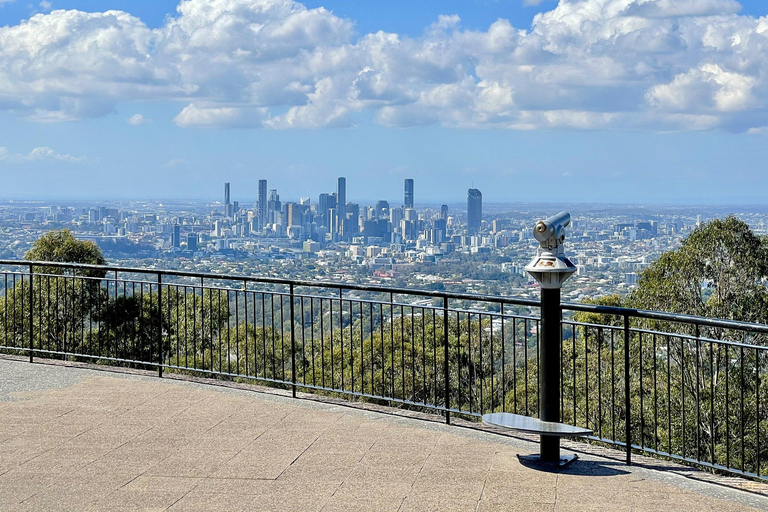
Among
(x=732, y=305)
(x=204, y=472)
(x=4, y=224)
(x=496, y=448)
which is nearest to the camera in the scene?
(x=204, y=472)

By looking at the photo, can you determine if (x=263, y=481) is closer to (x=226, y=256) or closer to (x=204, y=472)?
(x=204, y=472)

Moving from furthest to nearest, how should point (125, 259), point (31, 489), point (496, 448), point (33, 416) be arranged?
point (125, 259) < point (33, 416) < point (496, 448) < point (31, 489)

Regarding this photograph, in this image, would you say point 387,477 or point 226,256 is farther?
point 226,256

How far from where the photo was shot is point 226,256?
4232 inches

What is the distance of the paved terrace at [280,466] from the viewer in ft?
17.4

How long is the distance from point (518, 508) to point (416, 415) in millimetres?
2542

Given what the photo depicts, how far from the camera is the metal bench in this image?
582 centimetres

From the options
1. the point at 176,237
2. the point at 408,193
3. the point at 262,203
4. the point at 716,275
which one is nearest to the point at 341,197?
the point at 408,193

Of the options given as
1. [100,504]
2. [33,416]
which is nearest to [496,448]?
[100,504]

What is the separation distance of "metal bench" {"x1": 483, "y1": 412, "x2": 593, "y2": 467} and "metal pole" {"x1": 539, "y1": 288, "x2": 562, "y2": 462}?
58 millimetres

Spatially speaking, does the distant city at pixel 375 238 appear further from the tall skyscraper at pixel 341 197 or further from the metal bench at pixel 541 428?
the metal bench at pixel 541 428

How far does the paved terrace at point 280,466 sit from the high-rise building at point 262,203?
145 meters

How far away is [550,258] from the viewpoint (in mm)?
5871

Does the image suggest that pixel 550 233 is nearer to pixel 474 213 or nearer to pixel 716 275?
pixel 716 275
